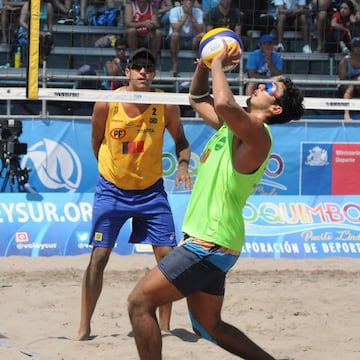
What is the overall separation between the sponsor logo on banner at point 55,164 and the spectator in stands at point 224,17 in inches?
90.8

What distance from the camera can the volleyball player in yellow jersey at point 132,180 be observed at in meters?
5.39

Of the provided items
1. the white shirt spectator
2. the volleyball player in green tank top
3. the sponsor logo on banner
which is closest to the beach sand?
the volleyball player in green tank top

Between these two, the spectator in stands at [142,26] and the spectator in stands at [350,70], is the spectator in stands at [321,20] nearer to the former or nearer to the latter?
the spectator in stands at [350,70]

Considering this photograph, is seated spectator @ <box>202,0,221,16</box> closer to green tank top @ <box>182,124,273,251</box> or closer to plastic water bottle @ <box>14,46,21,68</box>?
plastic water bottle @ <box>14,46,21,68</box>

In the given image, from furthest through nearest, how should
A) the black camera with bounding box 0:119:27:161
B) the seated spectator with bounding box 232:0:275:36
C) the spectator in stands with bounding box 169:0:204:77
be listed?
the seated spectator with bounding box 232:0:275:36 → the spectator in stands with bounding box 169:0:204:77 → the black camera with bounding box 0:119:27:161

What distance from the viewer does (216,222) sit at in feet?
12.9

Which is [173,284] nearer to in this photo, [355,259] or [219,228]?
[219,228]

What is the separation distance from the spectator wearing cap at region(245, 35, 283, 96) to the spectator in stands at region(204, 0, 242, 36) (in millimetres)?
353

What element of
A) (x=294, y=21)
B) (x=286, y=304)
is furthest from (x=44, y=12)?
(x=286, y=304)

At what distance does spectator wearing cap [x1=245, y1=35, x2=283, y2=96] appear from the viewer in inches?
386

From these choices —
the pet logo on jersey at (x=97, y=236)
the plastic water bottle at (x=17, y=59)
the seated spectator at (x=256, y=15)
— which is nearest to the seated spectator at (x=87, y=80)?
the plastic water bottle at (x=17, y=59)

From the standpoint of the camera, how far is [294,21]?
1070 cm

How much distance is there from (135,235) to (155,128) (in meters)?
0.70

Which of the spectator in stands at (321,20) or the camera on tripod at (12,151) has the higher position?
the spectator in stands at (321,20)
